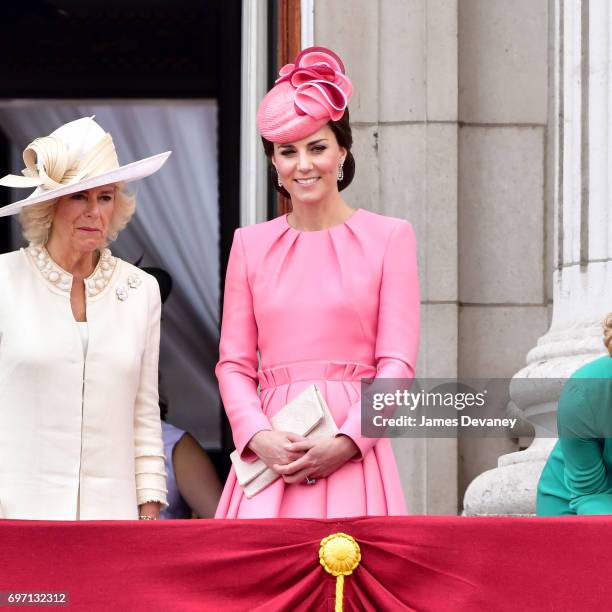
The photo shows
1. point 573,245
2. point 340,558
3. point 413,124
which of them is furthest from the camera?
point 413,124

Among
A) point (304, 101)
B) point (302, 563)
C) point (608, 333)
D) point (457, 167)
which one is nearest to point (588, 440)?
point (608, 333)

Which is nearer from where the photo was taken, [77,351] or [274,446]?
[274,446]

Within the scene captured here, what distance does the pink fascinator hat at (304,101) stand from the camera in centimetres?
500

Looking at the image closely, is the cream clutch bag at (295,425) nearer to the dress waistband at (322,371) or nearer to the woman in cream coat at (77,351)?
the dress waistband at (322,371)

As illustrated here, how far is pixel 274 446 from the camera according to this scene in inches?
188

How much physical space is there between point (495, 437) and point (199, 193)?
5.60 m

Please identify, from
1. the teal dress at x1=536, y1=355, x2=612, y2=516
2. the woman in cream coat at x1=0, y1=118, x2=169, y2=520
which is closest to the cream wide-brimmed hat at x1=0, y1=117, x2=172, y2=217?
the woman in cream coat at x1=0, y1=118, x2=169, y2=520

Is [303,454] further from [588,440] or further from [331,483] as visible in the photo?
[588,440]

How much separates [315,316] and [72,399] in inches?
26.9

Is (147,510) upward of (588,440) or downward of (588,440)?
downward

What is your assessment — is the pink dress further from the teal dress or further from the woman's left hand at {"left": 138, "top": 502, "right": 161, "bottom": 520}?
the teal dress

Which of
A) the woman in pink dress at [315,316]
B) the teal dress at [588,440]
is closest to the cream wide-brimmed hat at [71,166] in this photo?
the woman in pink dress at [315,316]

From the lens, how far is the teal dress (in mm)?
5016

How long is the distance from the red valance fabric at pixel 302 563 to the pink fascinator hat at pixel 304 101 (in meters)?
1.15
